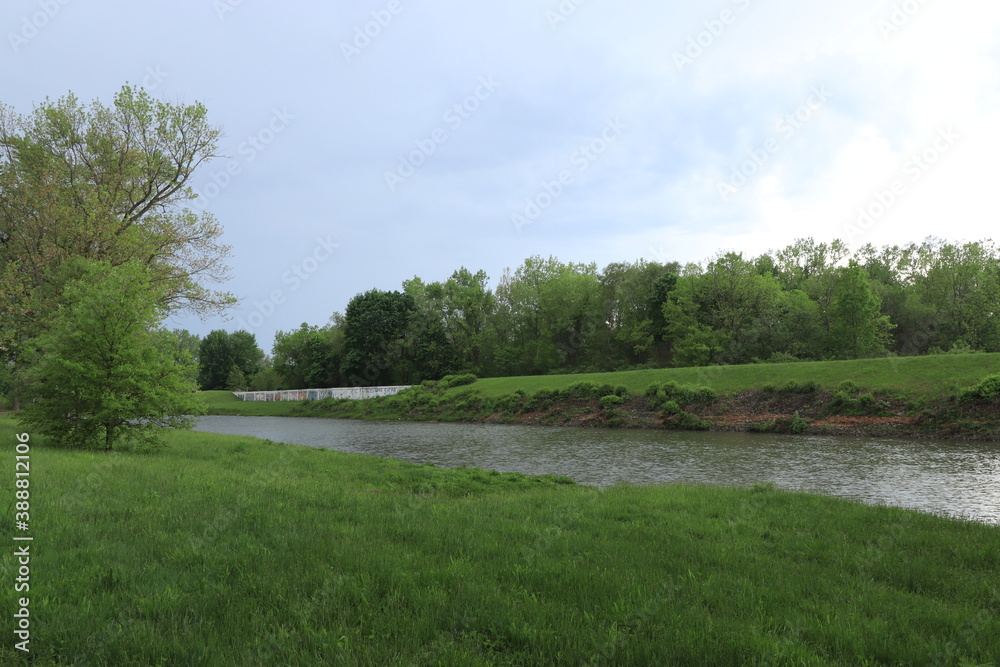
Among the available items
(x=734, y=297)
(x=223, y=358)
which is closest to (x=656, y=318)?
(x=734, y=297)

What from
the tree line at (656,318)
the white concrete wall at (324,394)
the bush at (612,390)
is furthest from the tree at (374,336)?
the bush at (612,390)

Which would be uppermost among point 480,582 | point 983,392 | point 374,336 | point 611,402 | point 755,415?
point 374,336

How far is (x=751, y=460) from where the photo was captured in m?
23.3

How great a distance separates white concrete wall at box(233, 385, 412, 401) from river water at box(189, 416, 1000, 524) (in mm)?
35008

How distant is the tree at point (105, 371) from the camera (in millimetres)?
17125

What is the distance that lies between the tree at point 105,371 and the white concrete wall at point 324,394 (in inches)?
2107

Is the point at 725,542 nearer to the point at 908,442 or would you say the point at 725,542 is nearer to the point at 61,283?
the point at 908,442

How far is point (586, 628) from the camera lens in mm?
4809

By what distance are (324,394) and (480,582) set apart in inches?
3112

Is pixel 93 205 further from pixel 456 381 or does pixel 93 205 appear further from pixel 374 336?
pixel 374 336

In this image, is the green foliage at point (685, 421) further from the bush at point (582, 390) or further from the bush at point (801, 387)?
the bush at point (582, 390)

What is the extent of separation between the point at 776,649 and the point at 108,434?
2194 cm

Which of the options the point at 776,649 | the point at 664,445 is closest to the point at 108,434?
the point at 776,649

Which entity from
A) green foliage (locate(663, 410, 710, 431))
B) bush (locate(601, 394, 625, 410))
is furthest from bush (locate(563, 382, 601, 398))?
green foliage (locate(663, 410, 710, 431))
